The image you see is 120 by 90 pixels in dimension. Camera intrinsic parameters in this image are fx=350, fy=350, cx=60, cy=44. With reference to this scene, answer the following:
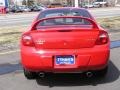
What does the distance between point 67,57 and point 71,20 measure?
1.12 metres

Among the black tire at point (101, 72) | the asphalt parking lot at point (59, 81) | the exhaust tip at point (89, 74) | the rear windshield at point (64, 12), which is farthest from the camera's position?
the rear windshield at point (64, 12)

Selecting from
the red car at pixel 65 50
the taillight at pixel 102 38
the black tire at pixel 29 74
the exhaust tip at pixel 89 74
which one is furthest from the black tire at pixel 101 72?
the black tire at pixel 29 74

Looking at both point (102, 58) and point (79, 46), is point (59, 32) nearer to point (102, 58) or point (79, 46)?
point (79, 46)

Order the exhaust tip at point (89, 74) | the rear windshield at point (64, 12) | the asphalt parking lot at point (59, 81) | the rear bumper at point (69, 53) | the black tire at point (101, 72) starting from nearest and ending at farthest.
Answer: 1. the rear bumper at point (69, 53)
2. the asphalt parking lot at point (59, 81)
3. the exhaust tip at point (89, 74)
4. the black tire at point (101, 72)
5. the rear windshield at point (64, 12)

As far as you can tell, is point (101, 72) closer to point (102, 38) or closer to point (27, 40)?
point (102, 38)

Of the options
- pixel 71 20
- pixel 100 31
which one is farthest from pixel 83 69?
pixel 71 20

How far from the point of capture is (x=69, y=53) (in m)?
6.34

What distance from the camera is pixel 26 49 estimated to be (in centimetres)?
652

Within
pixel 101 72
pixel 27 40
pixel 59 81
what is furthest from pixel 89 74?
pixel 27 40

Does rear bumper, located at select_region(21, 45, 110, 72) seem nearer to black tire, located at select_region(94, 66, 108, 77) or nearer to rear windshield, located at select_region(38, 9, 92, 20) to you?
black tire, located at select_region(94, 66, 108, 77)

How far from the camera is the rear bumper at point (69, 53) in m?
6.29

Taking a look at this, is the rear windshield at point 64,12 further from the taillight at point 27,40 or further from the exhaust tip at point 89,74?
the exhaust tip at point 89,74

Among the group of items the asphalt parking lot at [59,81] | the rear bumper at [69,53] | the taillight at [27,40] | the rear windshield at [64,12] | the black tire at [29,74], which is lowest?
the asphalt parking lot at [59,81]

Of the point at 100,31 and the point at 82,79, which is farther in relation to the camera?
the point at 82,79
